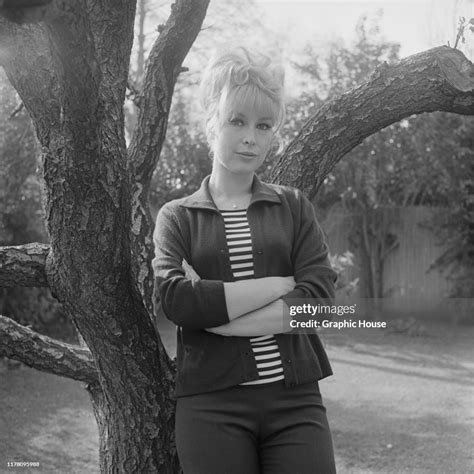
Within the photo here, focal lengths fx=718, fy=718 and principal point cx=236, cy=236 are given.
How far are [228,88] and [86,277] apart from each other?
601 millimetres

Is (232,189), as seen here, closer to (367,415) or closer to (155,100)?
(155,100)

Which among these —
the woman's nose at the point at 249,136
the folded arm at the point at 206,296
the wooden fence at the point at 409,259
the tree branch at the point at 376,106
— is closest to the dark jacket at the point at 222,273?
the folded arm at the point at 206,296

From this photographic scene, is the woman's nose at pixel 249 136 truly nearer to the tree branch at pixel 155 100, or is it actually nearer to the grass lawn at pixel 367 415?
the tree branch at pixel 155 100

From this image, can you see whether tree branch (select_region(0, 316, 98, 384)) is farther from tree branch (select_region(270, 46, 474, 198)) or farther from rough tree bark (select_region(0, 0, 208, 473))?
tree branch (select_region(270, 46, 474, 198))

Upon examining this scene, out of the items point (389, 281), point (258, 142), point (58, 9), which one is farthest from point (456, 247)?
point (58, 9)

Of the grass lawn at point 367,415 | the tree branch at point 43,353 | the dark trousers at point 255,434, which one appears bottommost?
the grass lawn at point 367,415

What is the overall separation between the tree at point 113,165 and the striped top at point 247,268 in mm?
270

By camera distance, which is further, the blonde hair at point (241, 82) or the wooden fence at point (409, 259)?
the wooden fence at point (409, 259)

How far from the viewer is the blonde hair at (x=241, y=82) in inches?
70.5

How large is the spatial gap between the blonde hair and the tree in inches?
9.5

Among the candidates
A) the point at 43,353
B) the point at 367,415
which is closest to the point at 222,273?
the point at 43,353

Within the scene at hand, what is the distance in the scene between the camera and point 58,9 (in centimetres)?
126

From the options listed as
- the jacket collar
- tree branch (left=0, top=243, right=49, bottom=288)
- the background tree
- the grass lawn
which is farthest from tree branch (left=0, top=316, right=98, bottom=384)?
the background tree

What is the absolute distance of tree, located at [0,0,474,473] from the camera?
5.29 ft
